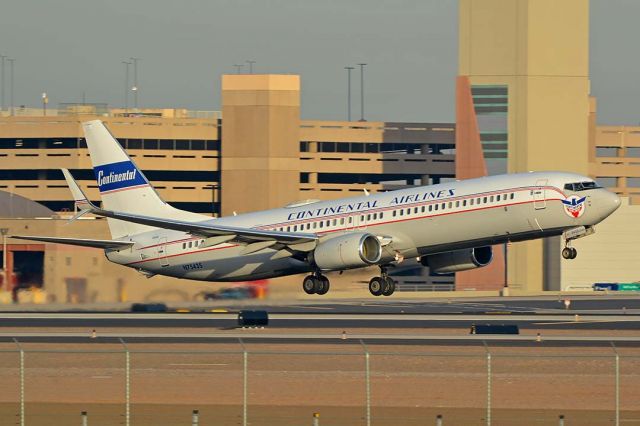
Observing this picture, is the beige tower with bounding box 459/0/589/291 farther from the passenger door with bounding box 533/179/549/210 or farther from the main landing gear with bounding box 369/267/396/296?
the passenger door with bounding box 533/179/549/210

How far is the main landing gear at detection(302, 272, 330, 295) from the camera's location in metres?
62.7

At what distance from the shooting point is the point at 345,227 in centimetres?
6125

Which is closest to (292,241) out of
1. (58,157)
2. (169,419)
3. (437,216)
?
(437,216)

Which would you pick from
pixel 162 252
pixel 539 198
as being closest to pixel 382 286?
pixel 539 198

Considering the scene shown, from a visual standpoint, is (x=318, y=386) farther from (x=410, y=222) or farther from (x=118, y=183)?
(x=118, y=183)

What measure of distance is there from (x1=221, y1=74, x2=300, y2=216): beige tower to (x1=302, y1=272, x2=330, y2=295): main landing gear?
72841 millimetres

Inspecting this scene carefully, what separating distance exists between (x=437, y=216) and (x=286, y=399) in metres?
19.3

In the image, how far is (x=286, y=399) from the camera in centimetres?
4088

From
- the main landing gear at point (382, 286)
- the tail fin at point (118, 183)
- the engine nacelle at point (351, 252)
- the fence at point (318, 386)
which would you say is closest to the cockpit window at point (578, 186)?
the fence at point (318, 386)

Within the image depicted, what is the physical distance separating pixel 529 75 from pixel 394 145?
31961 mm

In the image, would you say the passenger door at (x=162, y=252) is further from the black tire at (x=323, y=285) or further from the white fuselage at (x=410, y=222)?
the black tire at (x=323, y=285)

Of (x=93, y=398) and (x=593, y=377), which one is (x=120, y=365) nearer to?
(x=93, y=398)

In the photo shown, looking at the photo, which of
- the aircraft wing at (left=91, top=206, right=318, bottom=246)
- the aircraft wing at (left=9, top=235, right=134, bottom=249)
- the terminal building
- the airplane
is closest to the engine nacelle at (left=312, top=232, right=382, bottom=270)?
the airplane

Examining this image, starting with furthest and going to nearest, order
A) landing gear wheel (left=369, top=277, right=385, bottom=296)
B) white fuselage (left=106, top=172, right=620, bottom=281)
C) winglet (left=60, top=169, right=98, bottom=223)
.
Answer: landing gear wheel (left=369, top=277, right=385, bottom=296), white fuselage (left=106, top=172, right=620, bottom=281), winglet (left=60, top=169, right=98, bottom=223)
